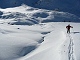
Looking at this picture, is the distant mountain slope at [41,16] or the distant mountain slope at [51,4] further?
the distant mountain slope at [51,4]

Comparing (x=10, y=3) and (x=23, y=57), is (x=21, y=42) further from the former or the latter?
(x=10, y=3)

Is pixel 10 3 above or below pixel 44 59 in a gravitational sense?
above

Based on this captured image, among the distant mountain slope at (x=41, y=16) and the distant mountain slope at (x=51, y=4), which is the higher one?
the distant mountain slope at (x=51, y=4)

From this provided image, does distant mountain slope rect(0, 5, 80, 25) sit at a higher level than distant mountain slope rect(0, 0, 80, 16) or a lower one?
lower

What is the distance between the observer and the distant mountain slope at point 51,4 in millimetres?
88375

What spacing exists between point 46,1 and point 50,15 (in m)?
15.7

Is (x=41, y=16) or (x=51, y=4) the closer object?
(x=41, y=16)

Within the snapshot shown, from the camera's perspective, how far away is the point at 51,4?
297 ft

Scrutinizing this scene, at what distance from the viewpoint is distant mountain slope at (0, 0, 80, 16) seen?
290ft

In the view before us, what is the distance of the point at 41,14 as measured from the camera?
3098 inches

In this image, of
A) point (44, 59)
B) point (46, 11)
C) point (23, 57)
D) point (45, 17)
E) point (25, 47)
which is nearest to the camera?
point (44, 59)

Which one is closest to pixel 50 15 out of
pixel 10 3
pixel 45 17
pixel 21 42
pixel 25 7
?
pixel 45 17

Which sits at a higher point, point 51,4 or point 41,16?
point 51,4

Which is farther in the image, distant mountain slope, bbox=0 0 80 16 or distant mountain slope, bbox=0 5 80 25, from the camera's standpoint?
distant mountain slope, bbox=0 0 80 16
